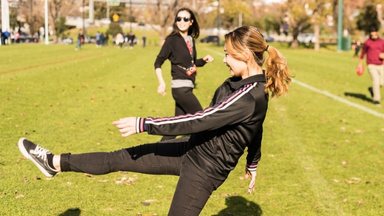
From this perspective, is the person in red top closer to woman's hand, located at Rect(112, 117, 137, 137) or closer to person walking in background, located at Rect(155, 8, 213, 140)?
person walking in background, located at Rect(155, 8, 213, 140)

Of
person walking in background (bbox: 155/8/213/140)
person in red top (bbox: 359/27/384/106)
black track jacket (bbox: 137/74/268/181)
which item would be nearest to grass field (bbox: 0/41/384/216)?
person in red top (bbox: 359/27/384/106)

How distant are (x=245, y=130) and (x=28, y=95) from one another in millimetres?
12575

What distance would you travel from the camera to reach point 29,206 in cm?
571

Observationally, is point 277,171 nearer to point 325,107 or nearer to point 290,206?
point 290,206

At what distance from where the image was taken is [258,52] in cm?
380

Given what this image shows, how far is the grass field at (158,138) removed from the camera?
20.0 feet

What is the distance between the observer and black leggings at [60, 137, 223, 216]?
3.74 m

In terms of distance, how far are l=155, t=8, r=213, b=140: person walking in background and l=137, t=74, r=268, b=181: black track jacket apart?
357 cm

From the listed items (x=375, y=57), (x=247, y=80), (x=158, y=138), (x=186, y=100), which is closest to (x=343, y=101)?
(x=375, y=57)

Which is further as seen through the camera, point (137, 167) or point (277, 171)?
point (277, 171)

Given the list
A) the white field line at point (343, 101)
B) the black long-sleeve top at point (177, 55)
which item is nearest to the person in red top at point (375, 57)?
the white field line at point (343, 101)

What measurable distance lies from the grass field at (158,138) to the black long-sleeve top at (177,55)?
155cm

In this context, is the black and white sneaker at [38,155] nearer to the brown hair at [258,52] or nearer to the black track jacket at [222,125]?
the black track jacket at [222,125]

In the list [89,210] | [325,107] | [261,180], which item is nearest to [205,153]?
[89,210]
